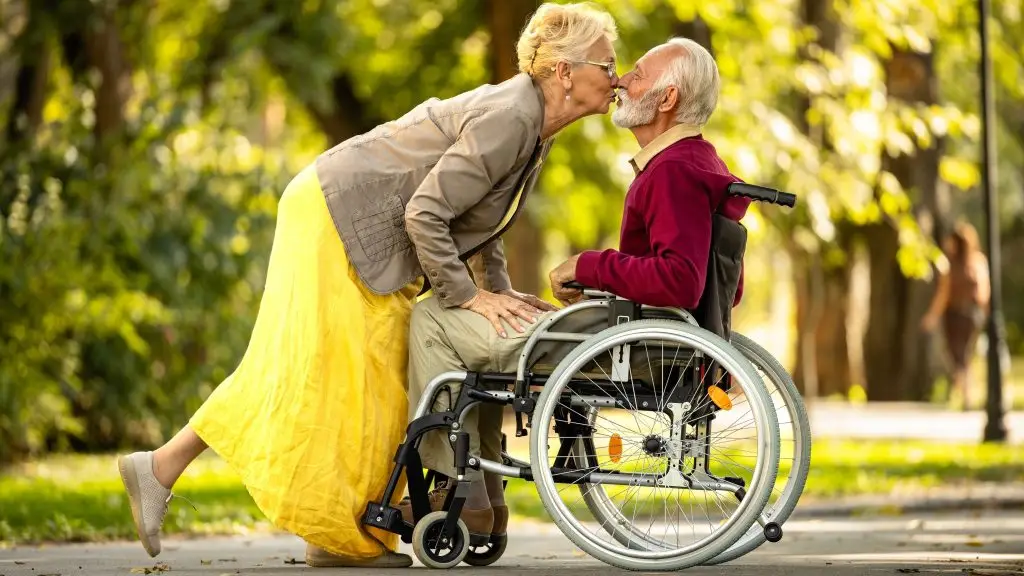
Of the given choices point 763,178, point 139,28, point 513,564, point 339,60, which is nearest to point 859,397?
point 763,178

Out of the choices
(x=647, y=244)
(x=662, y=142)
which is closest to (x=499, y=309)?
(x=647, y=244)

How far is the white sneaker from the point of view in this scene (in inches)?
223

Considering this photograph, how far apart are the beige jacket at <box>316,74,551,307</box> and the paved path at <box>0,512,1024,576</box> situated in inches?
38.4

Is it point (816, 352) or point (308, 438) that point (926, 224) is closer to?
point (816, 352)

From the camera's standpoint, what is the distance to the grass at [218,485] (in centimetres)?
817

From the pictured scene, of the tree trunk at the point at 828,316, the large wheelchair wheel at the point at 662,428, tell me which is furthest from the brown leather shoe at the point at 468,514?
the tree trunk at the point at 828,316

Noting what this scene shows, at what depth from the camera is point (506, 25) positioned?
15305 millimetres

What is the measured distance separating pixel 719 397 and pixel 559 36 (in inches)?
51.1

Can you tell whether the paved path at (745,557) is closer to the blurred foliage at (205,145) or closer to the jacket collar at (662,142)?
the jacket collar at (662,142)

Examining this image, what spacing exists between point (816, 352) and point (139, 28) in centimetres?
1224

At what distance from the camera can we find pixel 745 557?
6.62 m

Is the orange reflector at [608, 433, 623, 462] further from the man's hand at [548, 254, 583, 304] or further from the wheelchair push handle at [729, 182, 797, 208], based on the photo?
the wheelchair push handle at [729, 182, 797, 208]

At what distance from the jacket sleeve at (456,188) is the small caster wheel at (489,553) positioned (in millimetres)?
882

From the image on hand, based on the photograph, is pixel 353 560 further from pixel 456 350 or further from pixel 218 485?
pixel 218 485
